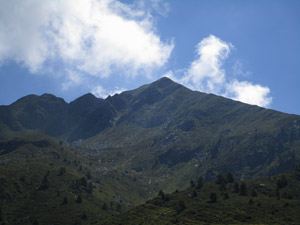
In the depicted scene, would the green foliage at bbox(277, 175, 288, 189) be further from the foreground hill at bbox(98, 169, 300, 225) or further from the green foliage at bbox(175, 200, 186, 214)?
the green foliage at bbox(175, 200, 186, 214)

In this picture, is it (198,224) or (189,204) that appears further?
(189,204)

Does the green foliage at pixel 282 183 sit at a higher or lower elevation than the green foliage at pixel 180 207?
higher

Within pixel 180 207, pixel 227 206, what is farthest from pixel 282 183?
pixel 180 207

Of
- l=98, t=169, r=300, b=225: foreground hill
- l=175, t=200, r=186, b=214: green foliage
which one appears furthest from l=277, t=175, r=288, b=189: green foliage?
l=175, t=200, r=186, b=214: green foliage

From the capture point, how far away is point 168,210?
150m

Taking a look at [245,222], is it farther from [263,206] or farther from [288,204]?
[288,204]

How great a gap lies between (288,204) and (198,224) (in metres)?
47.8

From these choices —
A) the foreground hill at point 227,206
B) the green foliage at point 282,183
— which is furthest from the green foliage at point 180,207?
the green foliage at point 282,183

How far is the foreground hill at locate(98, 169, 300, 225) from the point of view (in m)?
127

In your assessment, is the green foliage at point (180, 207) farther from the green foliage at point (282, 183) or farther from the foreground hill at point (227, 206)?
the green foliage at point (282, 183)

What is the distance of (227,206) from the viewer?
5605 inches

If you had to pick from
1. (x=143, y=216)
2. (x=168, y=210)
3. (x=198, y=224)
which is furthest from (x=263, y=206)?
(x=143, y=216)

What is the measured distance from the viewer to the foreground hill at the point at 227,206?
416 feet

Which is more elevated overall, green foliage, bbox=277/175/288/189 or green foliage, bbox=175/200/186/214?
green foliage, bbox=277/175/288/189
